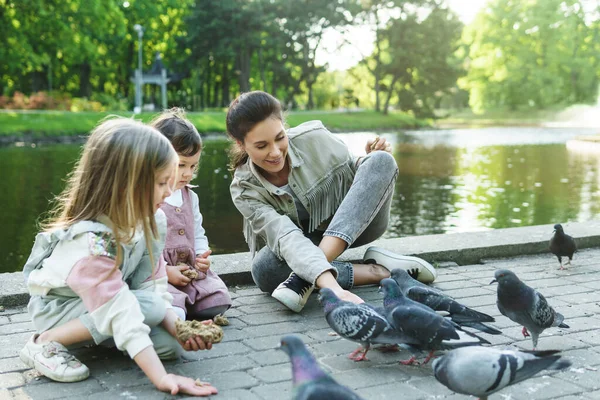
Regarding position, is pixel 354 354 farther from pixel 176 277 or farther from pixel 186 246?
pixel 186 246

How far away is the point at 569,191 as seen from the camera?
13.0 metres

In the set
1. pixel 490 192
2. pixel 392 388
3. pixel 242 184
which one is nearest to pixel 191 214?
pixel 242 184

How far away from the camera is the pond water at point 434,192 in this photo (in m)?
9.05

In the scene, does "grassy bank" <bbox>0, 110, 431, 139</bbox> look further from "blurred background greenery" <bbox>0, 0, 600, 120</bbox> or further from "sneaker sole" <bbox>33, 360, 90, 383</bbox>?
"sneaker sole" <bbox>33, 360, 90, 383</bbox>

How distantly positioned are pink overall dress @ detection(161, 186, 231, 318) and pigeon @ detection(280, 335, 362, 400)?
4.83 feet

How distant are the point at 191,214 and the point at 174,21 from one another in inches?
1733

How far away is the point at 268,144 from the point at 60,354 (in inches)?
65.8

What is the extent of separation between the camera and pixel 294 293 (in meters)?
3.79

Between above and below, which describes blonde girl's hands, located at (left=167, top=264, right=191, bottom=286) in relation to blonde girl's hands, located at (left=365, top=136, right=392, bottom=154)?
below

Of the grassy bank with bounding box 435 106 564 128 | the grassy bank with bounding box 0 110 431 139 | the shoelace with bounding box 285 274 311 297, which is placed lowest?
the grassy bank with bounding box 435 106 564 128

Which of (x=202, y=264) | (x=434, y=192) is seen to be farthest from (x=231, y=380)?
(x=434, y=192)

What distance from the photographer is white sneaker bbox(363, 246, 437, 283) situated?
4422 millimetres

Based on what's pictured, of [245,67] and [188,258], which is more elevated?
[245,67]

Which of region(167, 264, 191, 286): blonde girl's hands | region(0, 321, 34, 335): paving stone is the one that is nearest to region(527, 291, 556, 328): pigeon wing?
region(167, 264, 191, 286): blonde girl's hands
